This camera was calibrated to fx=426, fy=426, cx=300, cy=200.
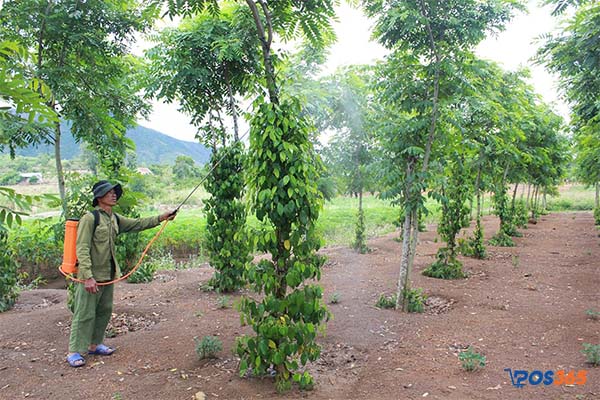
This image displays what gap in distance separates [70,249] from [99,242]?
0.96ft

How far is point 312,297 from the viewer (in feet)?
13.1

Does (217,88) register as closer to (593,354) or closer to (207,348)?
(207,348)

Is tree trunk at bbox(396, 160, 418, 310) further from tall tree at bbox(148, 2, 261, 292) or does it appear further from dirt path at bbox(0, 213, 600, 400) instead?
tall tree at bbox(148, 2, 261, 292)

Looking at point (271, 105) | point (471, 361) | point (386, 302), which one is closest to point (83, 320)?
point (271, 105)

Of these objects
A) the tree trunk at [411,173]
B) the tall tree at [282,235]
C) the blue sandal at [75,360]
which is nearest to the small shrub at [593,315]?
the tree trunk at [411,173]

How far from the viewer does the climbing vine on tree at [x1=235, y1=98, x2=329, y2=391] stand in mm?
3930

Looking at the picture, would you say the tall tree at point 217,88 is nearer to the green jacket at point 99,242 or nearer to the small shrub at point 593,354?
the green jacket at point 99,242

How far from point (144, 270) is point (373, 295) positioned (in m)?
4.84

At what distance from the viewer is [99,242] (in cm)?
475

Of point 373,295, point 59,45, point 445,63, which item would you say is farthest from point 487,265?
point 59,45

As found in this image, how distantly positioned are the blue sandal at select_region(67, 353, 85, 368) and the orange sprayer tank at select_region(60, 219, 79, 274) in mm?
915

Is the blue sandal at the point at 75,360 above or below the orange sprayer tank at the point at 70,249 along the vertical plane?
below

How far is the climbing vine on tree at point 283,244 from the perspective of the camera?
155 inches

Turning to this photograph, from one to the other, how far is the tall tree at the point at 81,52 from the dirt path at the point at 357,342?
6.51 ft
